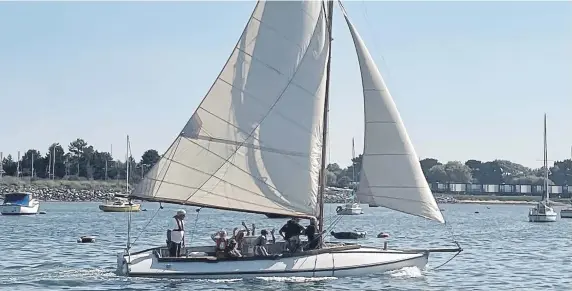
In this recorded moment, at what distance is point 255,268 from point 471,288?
8036mm

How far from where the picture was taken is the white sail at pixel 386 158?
32.4 metres

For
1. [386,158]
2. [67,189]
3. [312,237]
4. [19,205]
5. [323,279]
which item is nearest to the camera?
[323,279]

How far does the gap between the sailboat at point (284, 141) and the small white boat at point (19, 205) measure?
242 ft

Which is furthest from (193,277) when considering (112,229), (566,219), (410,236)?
(566,219)

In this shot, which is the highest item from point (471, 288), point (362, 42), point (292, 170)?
point (362, 42)

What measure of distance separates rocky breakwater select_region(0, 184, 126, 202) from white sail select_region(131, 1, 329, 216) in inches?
5563

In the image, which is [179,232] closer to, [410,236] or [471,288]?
[471,288]

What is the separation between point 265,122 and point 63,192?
499 ft

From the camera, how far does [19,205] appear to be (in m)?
103

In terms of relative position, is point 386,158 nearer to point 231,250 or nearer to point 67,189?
point 231,250

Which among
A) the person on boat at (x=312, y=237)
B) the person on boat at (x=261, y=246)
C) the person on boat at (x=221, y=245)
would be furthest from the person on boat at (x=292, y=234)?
the person on boat at (x=221, y=245)

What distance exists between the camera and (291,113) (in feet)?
107

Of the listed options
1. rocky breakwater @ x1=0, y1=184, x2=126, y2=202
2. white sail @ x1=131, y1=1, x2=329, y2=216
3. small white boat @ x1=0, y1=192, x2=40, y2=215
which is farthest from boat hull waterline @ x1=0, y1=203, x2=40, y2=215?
white sail @ x1=131, y1=1, x2=329, y2=216

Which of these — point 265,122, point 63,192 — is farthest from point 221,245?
point 63,192
